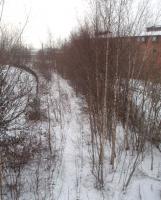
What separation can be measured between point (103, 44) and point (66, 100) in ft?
25.2

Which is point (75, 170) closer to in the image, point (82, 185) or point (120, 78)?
point (82, 185)

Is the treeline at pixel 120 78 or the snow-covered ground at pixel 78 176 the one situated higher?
the treeline at pixel 120 78

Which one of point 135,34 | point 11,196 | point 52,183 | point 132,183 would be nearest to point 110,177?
point 132,183

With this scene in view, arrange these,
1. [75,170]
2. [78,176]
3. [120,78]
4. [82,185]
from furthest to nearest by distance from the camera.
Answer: [120,78], [75,170], [78,176], [82,185]

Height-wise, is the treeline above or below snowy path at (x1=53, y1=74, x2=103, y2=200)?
above

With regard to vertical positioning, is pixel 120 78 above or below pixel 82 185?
above

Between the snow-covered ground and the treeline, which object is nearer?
the snow-covered ground

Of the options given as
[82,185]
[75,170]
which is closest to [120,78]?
[75,170]

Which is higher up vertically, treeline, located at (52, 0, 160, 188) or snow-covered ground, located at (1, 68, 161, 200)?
treeline, located at (52, 0, 160, 188)

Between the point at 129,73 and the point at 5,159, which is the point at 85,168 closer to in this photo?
the point at 5,159

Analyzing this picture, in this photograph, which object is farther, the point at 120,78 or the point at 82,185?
the point at 120,78

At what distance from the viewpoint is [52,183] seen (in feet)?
18.3

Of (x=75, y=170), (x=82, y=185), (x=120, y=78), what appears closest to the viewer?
(x=82, y=185)

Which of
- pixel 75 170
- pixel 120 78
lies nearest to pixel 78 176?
pixel 75 170
